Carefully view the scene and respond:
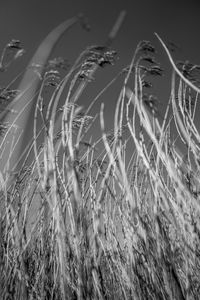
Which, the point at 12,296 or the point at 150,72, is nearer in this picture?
the point at 12,296

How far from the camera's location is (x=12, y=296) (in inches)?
51.8

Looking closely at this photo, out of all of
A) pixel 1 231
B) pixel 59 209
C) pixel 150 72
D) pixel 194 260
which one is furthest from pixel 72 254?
pixel 150 72

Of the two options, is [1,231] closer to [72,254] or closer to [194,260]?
[72,254]

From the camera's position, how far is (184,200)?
142cm

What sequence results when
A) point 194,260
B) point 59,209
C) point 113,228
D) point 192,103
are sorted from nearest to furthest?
point 194,260 < point 59,209 < point 113,228 < point 192,103

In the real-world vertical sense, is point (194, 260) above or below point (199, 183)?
below

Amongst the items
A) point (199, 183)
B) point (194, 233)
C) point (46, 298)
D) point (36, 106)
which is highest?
point (36, 106)

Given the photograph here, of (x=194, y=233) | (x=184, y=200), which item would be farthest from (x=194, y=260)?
(x=184, y=200)

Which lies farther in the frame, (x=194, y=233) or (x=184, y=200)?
(x=184, y=200)

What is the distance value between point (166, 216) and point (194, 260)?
19cm

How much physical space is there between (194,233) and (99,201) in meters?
0.39

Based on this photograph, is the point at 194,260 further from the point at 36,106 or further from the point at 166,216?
the point at 36,106

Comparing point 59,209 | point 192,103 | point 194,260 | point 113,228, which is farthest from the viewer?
point 192,103

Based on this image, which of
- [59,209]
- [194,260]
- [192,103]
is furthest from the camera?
[192,103]
